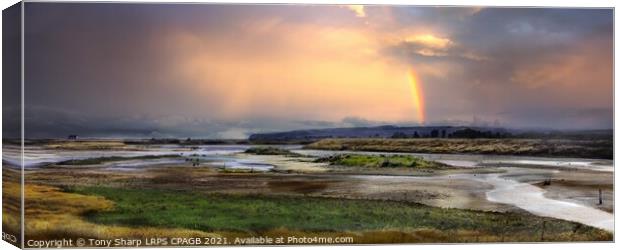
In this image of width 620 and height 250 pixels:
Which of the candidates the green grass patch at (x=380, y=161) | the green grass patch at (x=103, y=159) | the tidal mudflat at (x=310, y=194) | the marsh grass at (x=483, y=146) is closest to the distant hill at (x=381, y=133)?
the marsh grass at (x=483, y=146)

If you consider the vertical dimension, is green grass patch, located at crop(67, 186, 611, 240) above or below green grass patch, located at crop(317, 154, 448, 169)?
below

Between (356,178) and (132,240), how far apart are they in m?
3.55

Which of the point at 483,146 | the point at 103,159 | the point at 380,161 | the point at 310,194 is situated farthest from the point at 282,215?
the point at 483,146

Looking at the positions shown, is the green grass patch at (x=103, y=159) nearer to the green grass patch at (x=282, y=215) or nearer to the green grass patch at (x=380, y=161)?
the green grass patch at (x=282, y=215)

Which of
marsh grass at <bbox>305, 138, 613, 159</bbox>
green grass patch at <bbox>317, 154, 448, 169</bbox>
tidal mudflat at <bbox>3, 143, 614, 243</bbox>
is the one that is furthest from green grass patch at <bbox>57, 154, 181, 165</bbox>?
green grass patch at <bbox>317, 154, 448, 169</bbox>

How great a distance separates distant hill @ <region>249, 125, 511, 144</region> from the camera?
13984mm

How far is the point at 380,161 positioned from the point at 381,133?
18.4 inches

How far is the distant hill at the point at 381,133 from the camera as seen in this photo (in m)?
14.0

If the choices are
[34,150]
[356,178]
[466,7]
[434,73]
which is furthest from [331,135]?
[34,150]

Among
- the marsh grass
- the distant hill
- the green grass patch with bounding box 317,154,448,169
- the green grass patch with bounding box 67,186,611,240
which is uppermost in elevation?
the distant hill

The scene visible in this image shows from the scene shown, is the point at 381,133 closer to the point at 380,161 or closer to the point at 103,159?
the point at 380,161

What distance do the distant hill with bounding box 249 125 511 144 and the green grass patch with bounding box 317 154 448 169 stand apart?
13.6 inches

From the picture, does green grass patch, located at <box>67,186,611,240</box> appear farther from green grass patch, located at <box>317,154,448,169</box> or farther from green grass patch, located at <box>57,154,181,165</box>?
green grass patch, located at <box>317,154,448,169</box>

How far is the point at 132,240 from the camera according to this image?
44.5 feet
